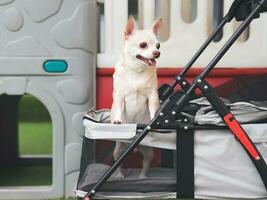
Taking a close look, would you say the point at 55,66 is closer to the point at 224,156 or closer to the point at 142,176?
the point at 142,176

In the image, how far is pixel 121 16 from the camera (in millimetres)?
1924

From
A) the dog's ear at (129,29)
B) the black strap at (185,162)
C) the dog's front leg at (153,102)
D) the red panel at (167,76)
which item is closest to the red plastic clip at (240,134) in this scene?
the black strap at (185,162)

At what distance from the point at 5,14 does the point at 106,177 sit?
79 centimetres

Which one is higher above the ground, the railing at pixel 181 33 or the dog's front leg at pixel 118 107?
the railing at pixel 181 33

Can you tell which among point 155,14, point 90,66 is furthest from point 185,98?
point 155,14

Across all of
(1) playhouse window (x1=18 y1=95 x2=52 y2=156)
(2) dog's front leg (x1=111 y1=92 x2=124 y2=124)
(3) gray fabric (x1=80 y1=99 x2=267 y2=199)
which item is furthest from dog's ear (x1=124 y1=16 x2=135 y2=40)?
(1) playhouse window (x1=18 y1=95 x2=52 y2=156)

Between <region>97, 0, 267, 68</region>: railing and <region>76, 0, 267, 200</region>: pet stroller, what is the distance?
Result: 54cm

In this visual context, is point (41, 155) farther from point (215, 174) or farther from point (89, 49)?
point (215, 174)

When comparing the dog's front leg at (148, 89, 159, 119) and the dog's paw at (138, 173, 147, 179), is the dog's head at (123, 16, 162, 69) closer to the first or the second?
the dog's front leg at (148, 89, 159, 119)

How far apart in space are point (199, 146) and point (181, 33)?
2.32 ft

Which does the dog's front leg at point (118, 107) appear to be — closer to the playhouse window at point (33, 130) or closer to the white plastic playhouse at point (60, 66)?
the white plastic playhouse at point (60, 66)

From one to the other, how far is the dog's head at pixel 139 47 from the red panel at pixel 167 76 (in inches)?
15.7

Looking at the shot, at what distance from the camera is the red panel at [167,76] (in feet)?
6.22

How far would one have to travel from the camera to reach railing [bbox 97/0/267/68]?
1.93m
